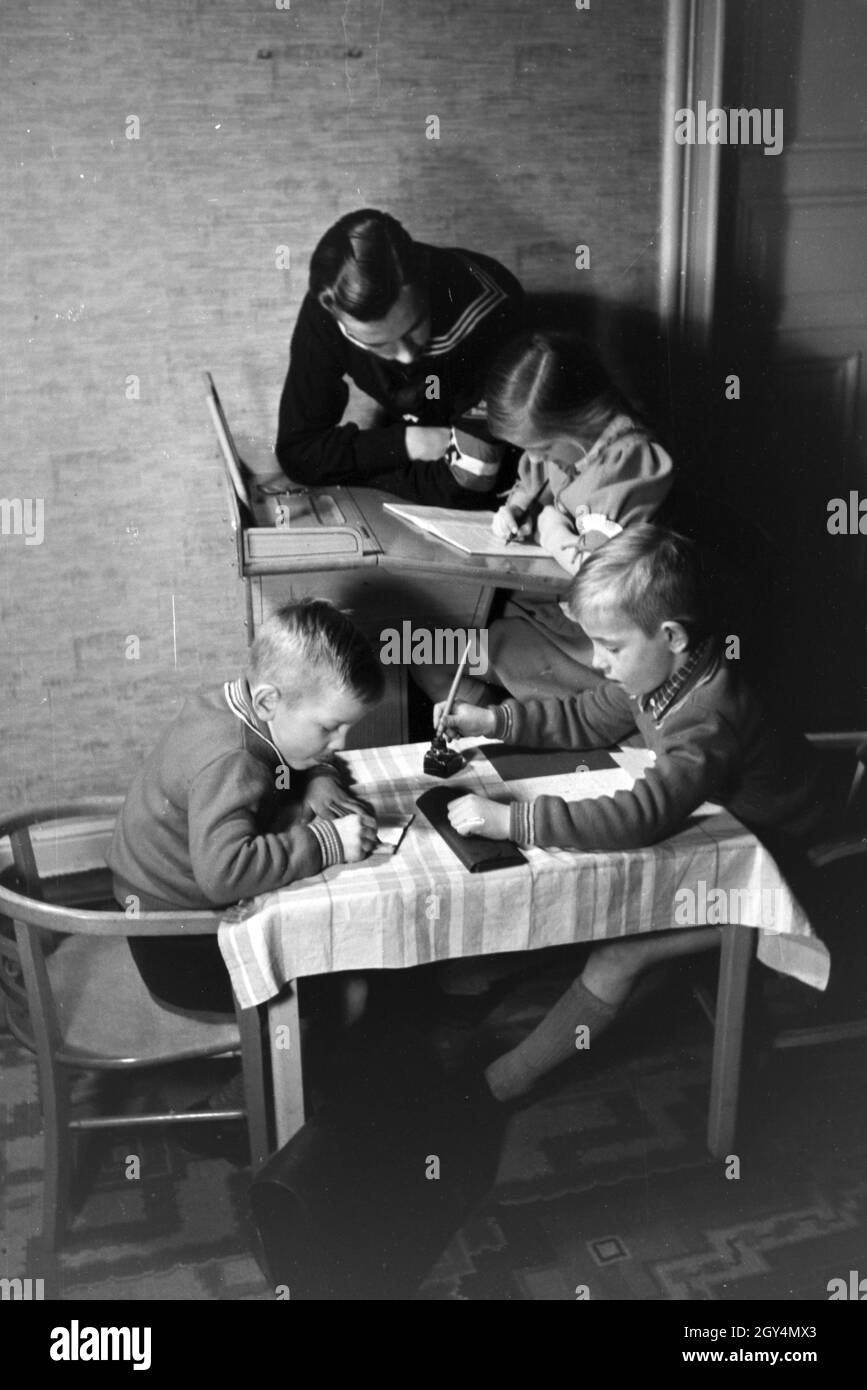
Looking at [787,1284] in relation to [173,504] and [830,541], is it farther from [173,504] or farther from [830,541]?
[173,504]

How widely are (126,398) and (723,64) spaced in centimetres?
97

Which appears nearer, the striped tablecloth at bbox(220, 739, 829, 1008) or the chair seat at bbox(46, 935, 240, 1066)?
the striped tablecloth at bbox(220, 739, 829, 1008)

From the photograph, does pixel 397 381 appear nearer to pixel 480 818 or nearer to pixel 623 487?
pixel 623 487

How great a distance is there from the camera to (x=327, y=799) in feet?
6.67

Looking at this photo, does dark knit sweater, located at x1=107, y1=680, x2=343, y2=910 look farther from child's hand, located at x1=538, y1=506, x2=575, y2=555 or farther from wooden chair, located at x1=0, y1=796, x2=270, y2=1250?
child's hand, located at x1=538, y1=506, x2=575, y2=555

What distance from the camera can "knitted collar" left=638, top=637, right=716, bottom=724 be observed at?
211 cm

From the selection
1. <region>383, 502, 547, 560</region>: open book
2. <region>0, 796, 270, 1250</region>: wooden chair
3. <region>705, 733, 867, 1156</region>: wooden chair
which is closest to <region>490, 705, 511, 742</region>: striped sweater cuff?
<region>383, 502, 547, 560</region>: open book

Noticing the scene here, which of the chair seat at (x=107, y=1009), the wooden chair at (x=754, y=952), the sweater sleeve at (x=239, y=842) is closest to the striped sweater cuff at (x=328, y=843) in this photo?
the sweater sleeve at (x=239, y=842)

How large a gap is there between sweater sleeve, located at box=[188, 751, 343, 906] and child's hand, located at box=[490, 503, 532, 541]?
489mm

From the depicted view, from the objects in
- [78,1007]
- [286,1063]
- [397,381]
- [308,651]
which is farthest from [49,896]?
[397,381]

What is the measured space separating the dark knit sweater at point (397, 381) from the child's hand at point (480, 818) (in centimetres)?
45

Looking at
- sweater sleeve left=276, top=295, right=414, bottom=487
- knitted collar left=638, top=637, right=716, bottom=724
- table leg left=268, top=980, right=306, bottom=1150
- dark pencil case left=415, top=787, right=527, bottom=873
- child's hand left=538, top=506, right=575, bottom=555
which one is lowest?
table leg left=268, top=980, right=306, bottom=1150

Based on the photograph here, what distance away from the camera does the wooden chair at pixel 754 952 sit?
7.26ft

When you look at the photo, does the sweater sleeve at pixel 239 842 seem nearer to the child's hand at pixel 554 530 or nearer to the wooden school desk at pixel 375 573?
the wooden school desk at pixel 375 573
